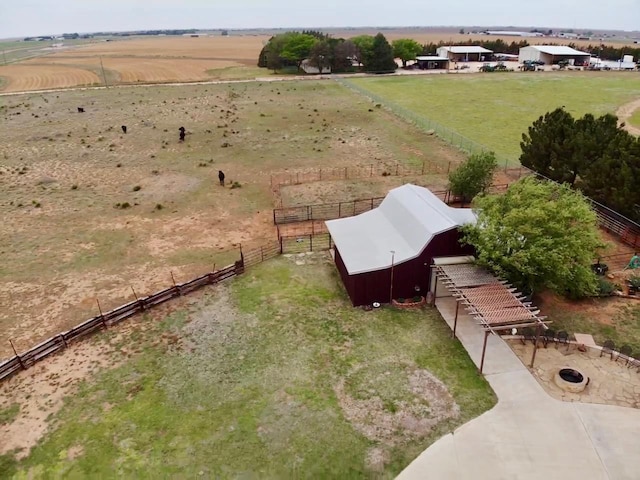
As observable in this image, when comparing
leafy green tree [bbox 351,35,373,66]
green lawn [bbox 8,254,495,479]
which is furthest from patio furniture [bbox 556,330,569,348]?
leafy green tree [bbox 351,35,373,66]

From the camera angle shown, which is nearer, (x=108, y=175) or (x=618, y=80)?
(x=108, y=175)

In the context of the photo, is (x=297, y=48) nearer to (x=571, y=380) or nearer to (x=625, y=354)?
(x=625, y=354)

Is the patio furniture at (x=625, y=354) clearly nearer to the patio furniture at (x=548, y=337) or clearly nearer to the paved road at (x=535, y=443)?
the patio furniture at (x=548, y=337)

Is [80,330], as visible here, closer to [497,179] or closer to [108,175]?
[108,175]

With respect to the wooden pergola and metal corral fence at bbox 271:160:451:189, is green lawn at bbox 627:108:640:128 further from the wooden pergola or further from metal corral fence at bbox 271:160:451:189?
the wooden pergola

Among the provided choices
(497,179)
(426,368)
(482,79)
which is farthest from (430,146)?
(482,79)

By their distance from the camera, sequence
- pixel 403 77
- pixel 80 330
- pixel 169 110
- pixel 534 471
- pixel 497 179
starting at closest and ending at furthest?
pixel 534 471
pixel 80 330
pixel 497 179
pixel 169 110
pixel 403 77

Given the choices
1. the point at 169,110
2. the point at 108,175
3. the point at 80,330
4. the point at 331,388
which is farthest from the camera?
the point at 169,110
